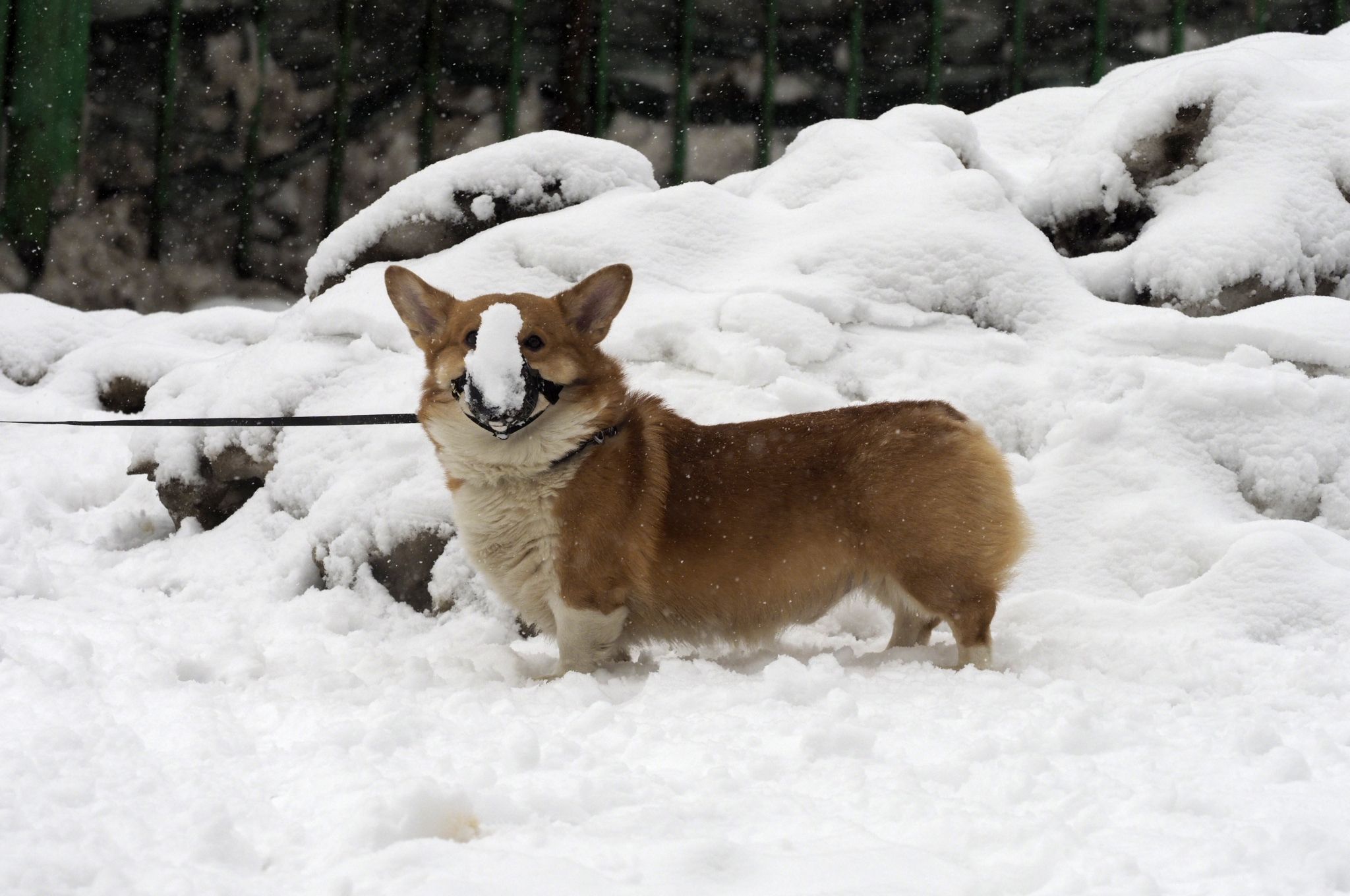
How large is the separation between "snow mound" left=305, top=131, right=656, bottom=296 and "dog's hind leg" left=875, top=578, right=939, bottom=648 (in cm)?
323

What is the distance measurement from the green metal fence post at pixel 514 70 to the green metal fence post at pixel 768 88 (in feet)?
6.19

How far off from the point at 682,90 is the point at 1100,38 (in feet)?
10.8

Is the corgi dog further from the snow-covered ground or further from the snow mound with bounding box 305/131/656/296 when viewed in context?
the snow mound with bounding box 305/131/656/296

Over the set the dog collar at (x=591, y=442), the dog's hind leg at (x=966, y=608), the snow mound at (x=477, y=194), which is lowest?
the dog's hind leg at (x=966, y=608)

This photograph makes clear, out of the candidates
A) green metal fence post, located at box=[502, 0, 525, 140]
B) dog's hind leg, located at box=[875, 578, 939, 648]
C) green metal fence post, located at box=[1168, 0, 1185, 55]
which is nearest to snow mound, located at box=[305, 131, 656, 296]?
green metal fence post, located at box=[502, 0, 525, 140]

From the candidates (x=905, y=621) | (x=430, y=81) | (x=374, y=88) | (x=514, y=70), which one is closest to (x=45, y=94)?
(x=374, y=88)

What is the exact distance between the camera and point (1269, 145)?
5387mm

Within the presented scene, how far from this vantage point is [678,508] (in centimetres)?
321

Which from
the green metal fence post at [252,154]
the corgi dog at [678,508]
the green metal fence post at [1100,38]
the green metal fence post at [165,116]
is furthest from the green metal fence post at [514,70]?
the corgi dog at [678,508]

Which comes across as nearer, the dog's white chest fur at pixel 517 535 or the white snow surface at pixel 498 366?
the white snow surface at pixel 498 366

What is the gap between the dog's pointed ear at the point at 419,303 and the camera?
324 cm

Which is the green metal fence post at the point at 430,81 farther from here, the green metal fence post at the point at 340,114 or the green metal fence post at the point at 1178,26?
the green metal fence post at the point at 1178,26

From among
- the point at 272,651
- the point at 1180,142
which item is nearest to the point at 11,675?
the point at 272,651

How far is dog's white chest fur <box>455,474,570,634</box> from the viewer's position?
3119 mm
